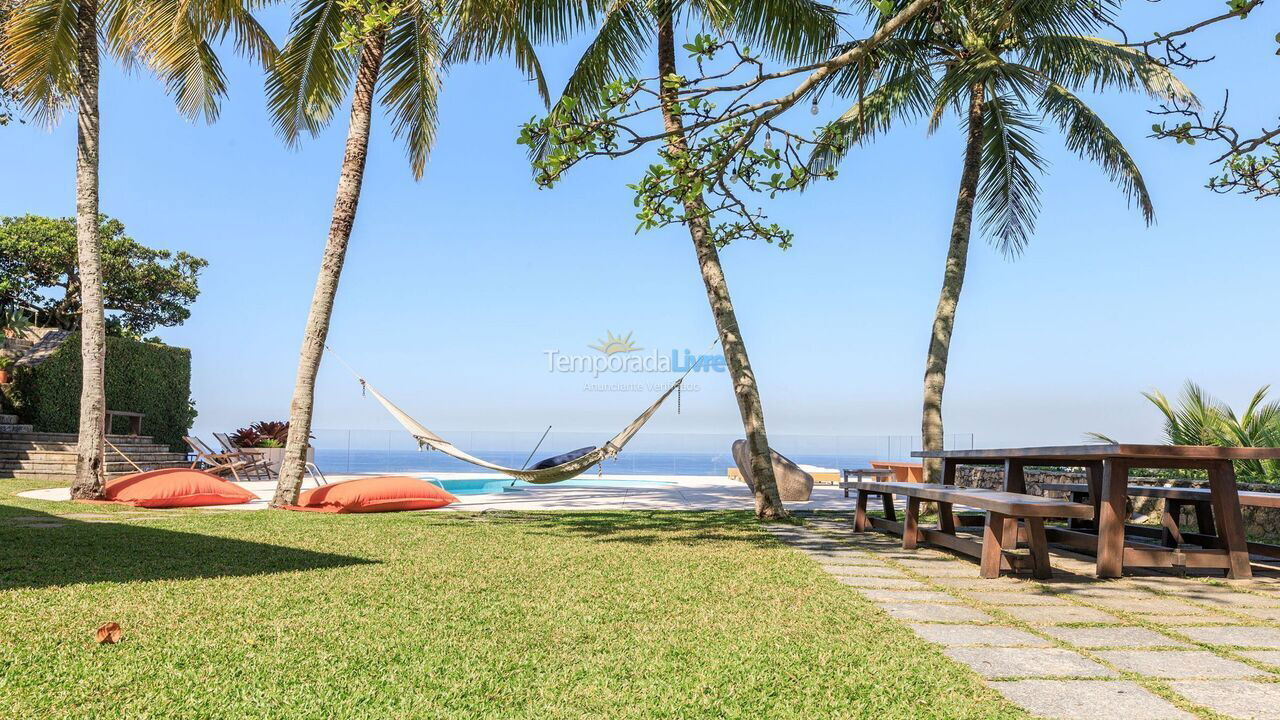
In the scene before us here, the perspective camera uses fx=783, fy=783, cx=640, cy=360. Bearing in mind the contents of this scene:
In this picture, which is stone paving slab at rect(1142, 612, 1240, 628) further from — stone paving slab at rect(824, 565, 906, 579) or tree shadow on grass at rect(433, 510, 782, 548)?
tree shadow on grass at rect(433, 510, 782, 548)

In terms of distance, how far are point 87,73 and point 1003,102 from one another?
782cm

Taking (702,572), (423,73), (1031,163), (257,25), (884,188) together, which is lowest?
(702,572)

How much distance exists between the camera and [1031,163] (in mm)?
7223

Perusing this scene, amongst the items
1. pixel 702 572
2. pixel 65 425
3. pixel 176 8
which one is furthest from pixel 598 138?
pixel 65 425

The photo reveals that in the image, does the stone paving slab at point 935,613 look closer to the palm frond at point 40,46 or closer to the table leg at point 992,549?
the table leg at point 992,549

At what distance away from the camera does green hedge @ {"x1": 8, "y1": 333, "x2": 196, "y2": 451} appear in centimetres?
1078

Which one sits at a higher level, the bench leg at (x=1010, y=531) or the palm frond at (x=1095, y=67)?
the palm frond at (x=1095, y=67)

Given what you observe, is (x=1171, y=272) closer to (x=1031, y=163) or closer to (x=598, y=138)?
(x=1031, y=163)

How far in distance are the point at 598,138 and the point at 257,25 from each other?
6.04m

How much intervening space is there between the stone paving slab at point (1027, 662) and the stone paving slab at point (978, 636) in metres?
0.05

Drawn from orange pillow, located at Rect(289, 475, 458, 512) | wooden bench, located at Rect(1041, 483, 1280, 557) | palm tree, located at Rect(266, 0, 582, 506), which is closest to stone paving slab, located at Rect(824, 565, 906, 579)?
wooden bench, located at Rect(1041, 483, 1280, 557)

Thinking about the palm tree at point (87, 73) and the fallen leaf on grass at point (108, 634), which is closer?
the fallen leaf on grass at point (108, 634)

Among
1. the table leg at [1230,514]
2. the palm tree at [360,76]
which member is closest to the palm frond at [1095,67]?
the palm tree at [360,76]

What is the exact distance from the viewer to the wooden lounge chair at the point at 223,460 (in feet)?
31.4
